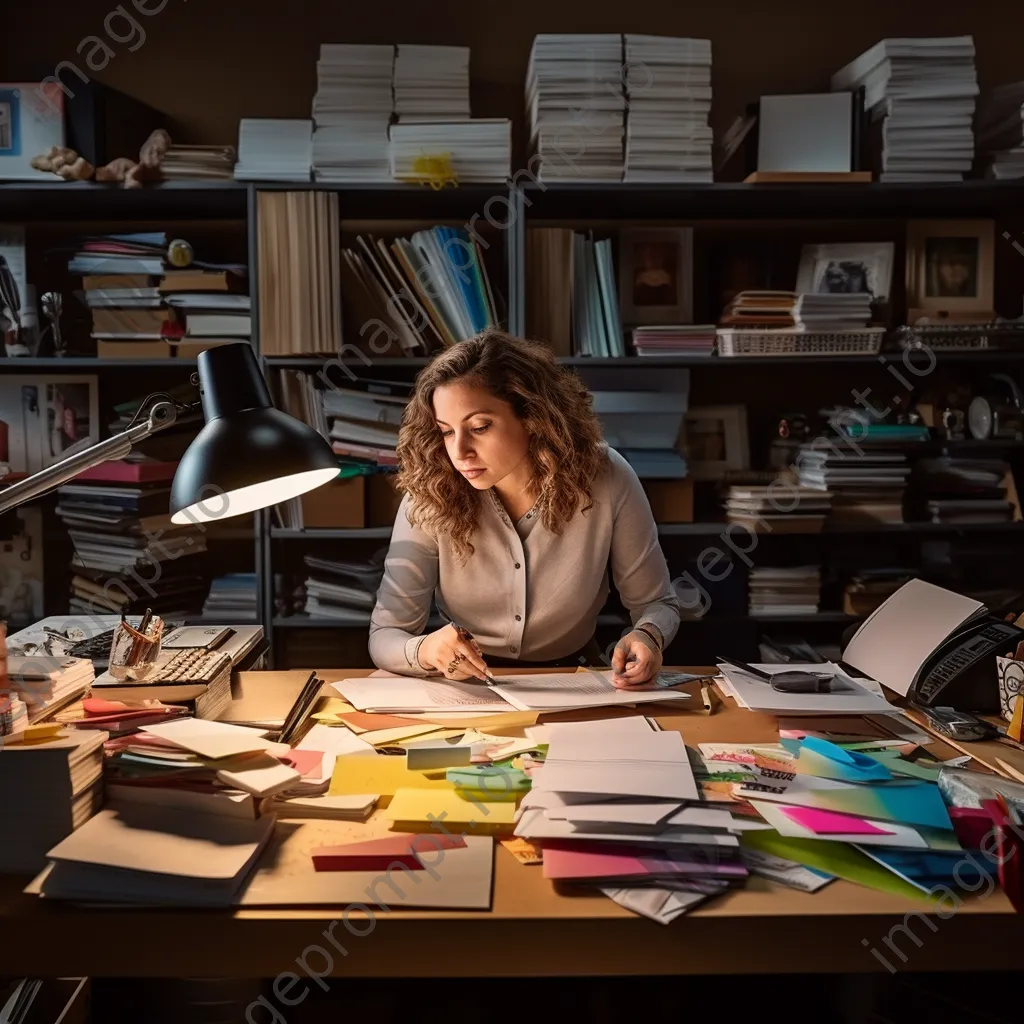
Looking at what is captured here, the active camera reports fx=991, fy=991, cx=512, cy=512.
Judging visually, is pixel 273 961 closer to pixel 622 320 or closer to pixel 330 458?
pixel 330 458

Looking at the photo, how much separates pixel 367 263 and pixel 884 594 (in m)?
A: 1.72

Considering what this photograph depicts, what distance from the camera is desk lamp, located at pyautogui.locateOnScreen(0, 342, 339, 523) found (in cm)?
123

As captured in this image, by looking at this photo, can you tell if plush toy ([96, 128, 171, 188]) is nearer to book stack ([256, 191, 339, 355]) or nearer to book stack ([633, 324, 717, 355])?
book stack ([256, 191, 339, 355])

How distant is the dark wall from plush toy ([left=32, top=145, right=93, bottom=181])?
468 millimetres

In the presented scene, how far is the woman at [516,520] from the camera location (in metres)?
1.96

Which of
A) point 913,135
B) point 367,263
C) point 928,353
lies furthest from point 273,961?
point 913,135

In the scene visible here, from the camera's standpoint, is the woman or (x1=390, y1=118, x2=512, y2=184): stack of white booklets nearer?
the woman

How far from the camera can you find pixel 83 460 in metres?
1.22

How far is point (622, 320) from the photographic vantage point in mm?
2889

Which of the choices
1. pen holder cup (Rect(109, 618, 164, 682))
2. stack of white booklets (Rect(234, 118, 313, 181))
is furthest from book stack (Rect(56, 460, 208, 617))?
pen holder cup (Rect(109, 618, 164, 682))

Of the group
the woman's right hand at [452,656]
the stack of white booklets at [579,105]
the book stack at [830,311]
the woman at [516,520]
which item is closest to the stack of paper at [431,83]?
the stack of white booklets at [579,105]

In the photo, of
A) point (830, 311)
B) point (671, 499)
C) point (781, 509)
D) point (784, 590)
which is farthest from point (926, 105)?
point (784, 590)

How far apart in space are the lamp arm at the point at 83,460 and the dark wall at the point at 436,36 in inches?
78.4

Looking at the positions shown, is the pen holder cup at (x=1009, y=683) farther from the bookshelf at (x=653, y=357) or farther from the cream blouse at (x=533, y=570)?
the bookshelf at (x=653, y=357)
